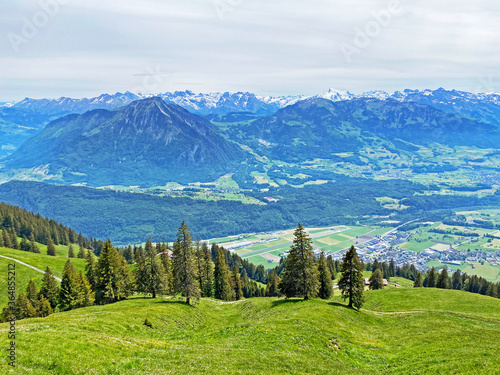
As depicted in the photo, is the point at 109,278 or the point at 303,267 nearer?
the point at 303,267

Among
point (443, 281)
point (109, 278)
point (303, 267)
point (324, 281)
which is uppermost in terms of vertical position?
point (303, 267)

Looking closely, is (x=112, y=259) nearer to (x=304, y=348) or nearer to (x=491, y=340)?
(x=304, y=348)

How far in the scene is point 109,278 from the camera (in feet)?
251

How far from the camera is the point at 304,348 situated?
119 ft

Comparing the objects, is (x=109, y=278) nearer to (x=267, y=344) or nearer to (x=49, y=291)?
(x=49, y=291)

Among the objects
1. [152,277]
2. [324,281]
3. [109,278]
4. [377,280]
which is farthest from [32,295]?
[377,280]

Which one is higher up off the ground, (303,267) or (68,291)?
(303,267)

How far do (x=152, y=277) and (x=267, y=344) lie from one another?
50.7 meters

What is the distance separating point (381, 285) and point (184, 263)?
8331 centimetres

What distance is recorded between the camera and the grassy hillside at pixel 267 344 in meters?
26.0

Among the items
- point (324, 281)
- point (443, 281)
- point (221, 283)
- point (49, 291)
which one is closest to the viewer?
point (49, 291)

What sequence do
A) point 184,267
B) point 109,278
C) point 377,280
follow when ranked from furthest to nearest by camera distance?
point 377,280 → point 109,278 → point 184,267

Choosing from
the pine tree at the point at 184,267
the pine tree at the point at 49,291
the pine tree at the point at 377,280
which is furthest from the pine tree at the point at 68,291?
the pine tree at the point at 377,280

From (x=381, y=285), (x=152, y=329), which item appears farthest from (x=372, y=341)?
(x=381, y=285)
